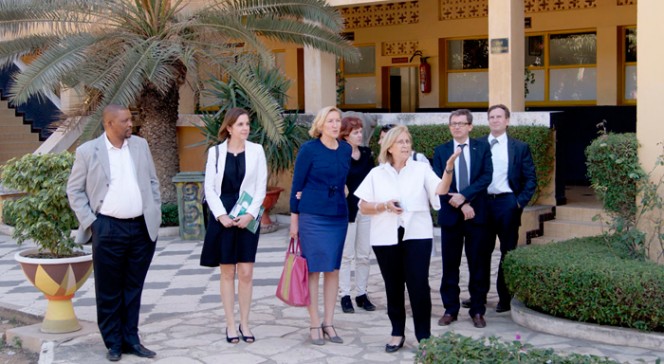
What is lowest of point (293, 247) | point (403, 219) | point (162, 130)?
point (293, 247)

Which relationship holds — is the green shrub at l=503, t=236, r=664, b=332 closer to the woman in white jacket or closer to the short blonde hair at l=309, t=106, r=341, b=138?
the woman in white jacket

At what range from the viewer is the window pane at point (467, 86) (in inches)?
693

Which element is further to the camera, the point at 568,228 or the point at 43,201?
the point at 568,228

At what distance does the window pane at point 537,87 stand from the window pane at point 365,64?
4057 mm

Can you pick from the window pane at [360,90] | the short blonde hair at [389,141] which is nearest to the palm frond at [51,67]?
Result: the short blonde hair at [389,141]

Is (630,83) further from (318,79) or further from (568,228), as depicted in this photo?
(318,79)

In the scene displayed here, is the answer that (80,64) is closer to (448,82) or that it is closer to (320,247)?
(320,247)

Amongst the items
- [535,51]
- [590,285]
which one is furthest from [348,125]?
[535,51]

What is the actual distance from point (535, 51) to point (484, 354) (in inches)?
497

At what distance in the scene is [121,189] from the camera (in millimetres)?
6422

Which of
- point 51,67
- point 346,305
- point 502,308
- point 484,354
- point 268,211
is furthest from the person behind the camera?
point 268,211

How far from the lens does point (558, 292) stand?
671 cm

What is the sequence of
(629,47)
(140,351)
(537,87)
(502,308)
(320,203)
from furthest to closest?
(537,87), (629,47), (502,308), (320,203), (140,351)

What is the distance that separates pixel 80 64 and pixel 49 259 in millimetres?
5530
